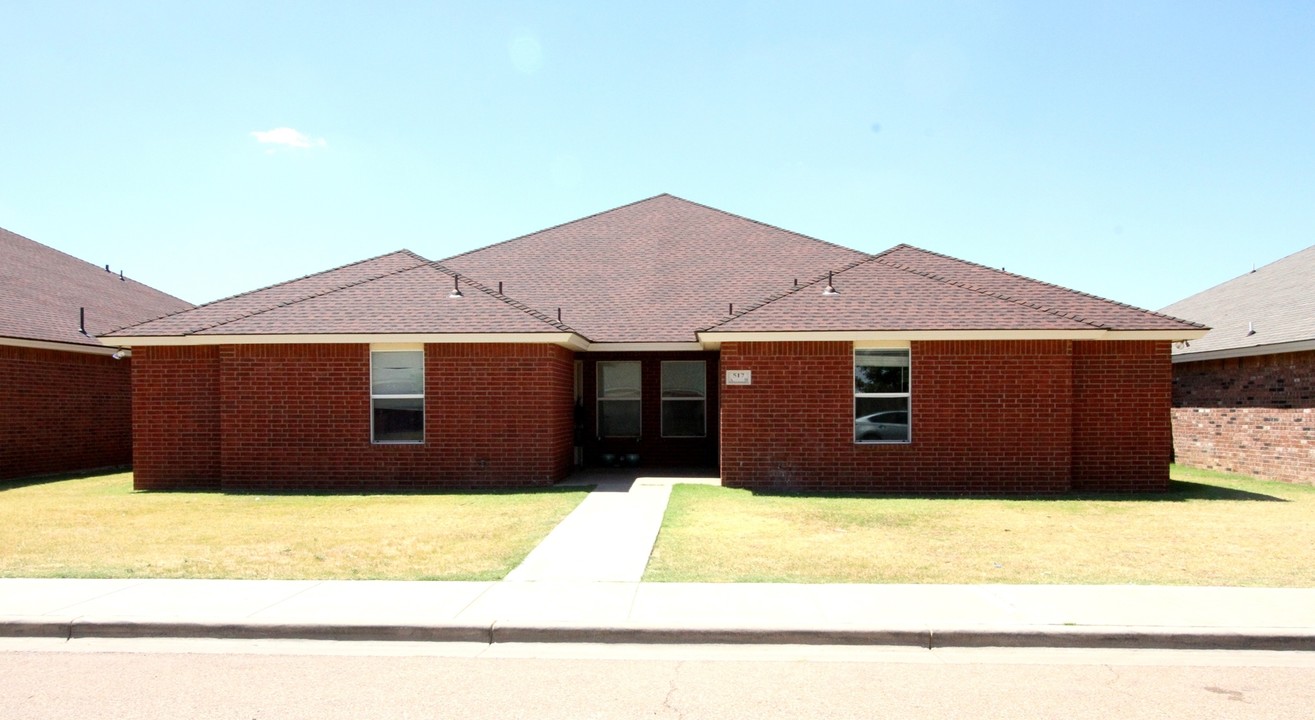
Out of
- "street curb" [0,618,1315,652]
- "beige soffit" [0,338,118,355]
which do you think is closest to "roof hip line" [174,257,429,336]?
"beige soffit" [0,338,118,355]

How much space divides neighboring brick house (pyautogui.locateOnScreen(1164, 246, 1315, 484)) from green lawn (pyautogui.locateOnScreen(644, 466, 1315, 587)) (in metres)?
2.45

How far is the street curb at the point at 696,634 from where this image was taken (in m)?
6.16

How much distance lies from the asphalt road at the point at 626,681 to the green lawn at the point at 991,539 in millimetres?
1939

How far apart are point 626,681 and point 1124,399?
11921mm

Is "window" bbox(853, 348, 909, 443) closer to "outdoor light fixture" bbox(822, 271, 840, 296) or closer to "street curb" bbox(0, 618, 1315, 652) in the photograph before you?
"outdoor light fixture" bbox(822, 271, 840, 296)

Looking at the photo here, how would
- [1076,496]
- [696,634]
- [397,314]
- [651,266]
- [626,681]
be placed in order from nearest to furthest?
1. [626,681]
2. [696,634]
3. [1076,496]
4. [397,314]
5. [651,266]

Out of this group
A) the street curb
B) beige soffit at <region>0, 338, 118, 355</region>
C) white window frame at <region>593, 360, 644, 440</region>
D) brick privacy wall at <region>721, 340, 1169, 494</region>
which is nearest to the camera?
the street curb

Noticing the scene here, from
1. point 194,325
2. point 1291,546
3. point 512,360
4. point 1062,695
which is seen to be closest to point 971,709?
point 1062,695

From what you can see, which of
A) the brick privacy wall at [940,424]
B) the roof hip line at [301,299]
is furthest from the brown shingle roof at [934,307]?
the roof hip line at [301,299]

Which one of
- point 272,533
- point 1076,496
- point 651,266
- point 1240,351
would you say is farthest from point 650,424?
point 1240,351

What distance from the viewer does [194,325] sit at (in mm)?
15164

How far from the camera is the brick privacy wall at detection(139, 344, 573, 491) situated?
14.6m

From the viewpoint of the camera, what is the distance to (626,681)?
18.0 feet

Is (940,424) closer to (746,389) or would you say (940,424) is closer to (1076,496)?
(1076,496)
